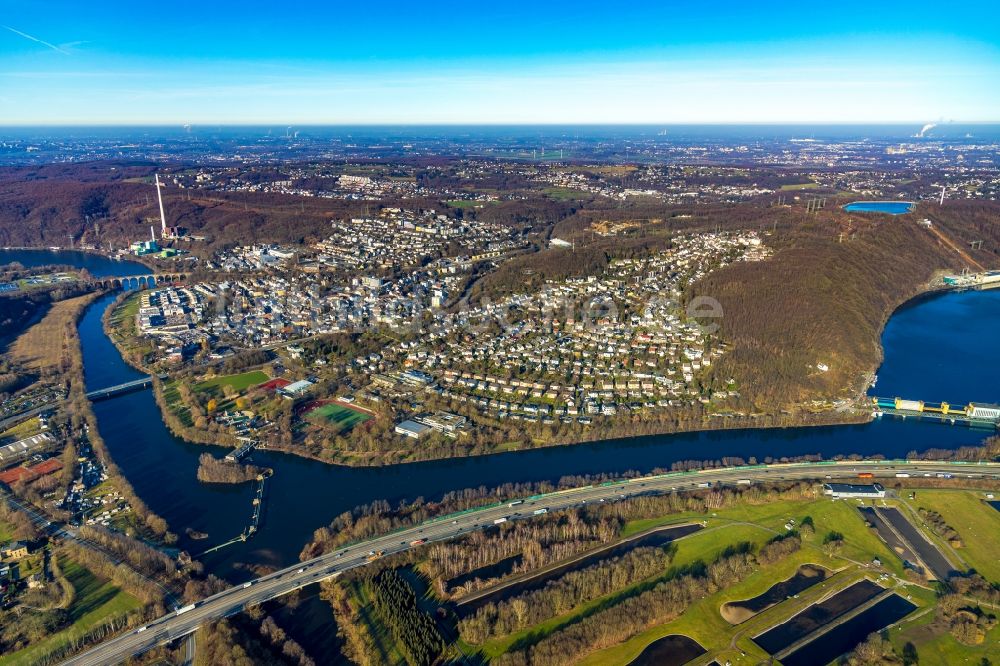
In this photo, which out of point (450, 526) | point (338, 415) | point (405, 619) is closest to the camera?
point (405, 619)

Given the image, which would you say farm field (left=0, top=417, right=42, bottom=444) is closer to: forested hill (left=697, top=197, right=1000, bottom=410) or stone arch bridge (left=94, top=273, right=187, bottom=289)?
stone arch bridge (left=94, top=273, right=187, bottom=289)

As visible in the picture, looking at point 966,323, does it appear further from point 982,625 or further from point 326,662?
point 326,662

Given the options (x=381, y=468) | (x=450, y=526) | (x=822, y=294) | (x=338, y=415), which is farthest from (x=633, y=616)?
(x=822, y=294)

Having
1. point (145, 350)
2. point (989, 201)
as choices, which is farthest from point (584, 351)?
point (989, 201)

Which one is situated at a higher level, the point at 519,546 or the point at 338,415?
the point at 338,415

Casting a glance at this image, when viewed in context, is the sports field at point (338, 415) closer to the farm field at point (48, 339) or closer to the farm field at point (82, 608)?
the farm field at point (82, 608)

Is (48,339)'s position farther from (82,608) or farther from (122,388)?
(82,608)
